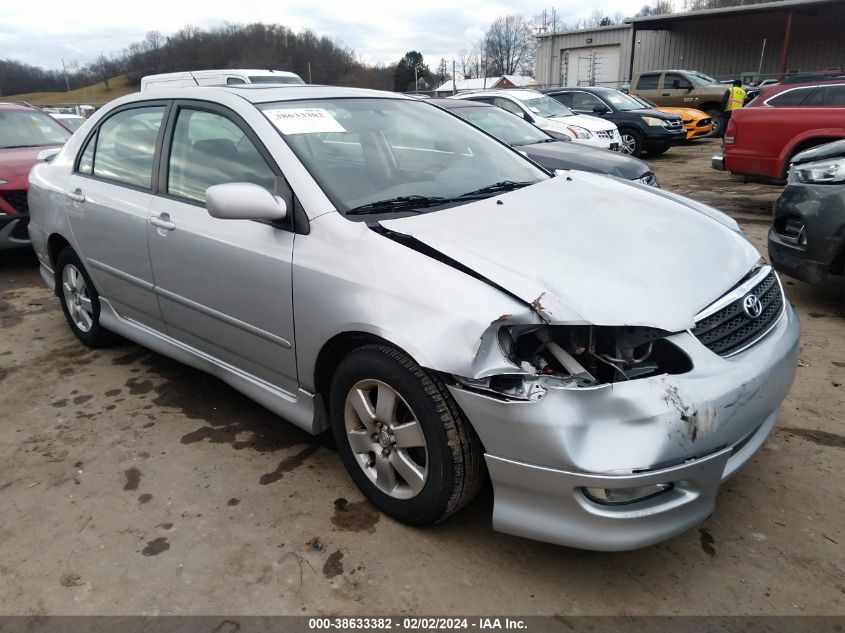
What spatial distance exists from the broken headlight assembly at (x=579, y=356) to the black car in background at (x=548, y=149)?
3.96 meters

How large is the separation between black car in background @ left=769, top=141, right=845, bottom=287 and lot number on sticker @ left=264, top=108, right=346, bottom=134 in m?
3.23

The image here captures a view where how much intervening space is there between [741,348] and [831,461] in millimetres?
1037

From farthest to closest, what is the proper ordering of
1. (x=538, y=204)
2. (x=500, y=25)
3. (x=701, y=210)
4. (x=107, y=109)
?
(x=500, y=25), (x=107, y=109), (x=701, y=210), (x=538, y=204)

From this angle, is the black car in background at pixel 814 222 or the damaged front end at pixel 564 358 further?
the black car in background at pixel 814 222

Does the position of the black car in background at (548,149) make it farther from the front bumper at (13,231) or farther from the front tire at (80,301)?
the front bumper at (13,231)

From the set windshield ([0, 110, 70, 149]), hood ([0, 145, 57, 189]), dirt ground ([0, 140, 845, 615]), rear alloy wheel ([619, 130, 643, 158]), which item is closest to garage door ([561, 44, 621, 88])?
rear alloy wheel ([619, 130, 643, 158])

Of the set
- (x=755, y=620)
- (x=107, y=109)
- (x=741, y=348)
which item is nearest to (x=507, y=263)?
(x=741, y=348)

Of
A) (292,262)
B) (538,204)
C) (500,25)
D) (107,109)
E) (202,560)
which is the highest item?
(500,25)

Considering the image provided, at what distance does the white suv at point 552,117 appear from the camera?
392 inches

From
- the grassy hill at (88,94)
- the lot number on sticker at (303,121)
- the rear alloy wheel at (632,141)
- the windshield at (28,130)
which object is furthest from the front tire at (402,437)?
the grassy hill at (88,94)

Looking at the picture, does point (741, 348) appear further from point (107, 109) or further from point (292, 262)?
point (107, 109)

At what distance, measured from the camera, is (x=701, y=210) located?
2.93m

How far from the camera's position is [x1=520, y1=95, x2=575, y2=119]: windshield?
Answer: 10.6 m

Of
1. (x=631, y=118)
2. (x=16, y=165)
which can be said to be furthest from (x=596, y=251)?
(x=631, y=118)
